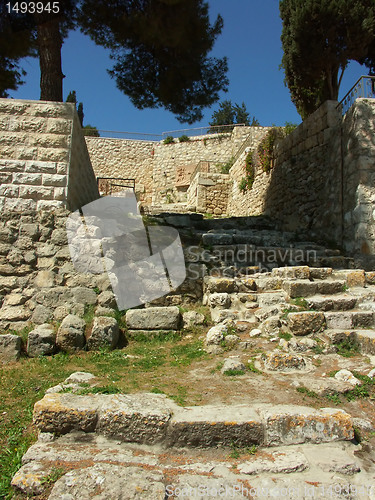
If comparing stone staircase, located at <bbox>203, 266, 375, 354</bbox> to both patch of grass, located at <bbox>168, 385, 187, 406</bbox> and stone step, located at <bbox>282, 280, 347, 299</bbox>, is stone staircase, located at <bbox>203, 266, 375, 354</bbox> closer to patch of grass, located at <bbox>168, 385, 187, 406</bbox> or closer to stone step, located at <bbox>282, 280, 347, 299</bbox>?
stone step, located at <bbox>282, 280, 347, 299</bbox>

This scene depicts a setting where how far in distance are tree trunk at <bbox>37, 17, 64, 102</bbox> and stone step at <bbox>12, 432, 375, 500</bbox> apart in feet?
19.0

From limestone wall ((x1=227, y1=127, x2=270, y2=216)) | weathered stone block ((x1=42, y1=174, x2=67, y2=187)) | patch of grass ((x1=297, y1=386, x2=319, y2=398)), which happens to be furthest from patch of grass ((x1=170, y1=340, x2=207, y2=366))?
limestone wall ((x1=227, y1=127, x2=270, y2=216))

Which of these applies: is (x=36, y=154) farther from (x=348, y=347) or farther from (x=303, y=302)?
(x=348, y=347)

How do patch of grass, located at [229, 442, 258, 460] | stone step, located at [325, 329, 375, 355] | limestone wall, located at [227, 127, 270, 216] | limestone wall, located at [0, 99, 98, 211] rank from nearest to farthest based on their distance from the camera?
patch of grass, located at [229, 442, 258, 460]
stone step, located at [325, 329, 375, 355]
limestone wall, located at [0, 99, 98, 211]
limestone wall, located at [227, 127, 270, 216]

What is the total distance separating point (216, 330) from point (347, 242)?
352 centimetres

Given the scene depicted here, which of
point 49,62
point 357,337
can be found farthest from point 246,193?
point 357,337

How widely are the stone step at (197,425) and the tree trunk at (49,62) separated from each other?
5.63 metres

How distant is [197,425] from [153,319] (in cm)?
217

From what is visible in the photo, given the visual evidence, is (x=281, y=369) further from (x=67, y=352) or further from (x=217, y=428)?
(x=67, y=352)

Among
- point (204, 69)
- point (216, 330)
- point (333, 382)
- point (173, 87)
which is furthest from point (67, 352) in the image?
point (204, 69)

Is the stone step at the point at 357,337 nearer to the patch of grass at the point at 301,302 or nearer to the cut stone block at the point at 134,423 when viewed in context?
the patch of grass at the point at 301,302

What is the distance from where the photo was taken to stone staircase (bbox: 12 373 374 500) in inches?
69.3

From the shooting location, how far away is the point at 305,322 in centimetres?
367

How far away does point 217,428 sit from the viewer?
2092mm
